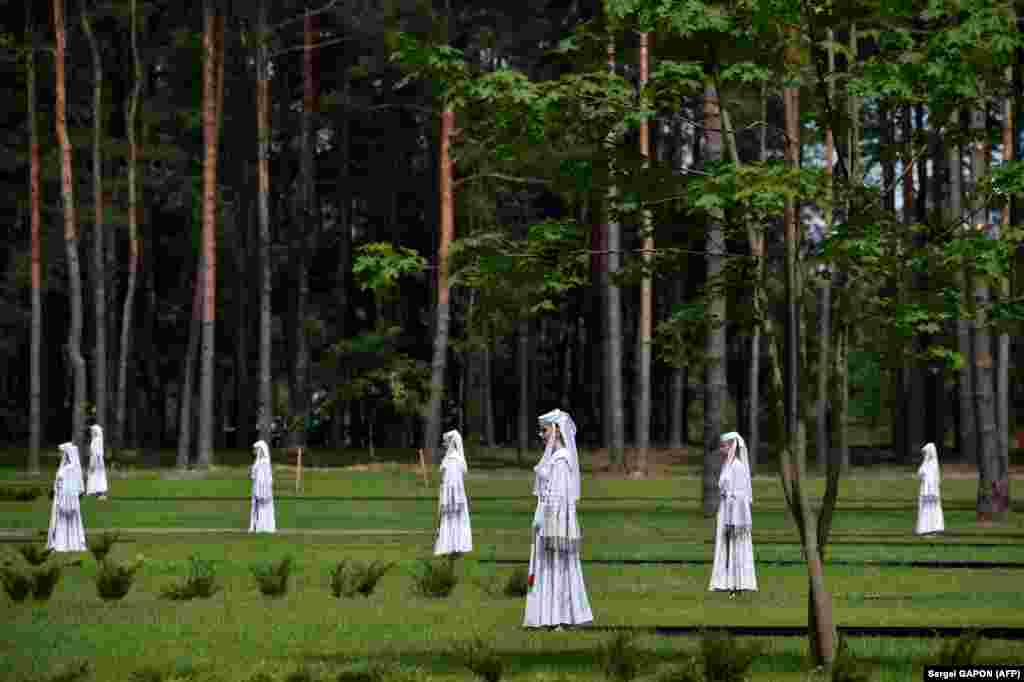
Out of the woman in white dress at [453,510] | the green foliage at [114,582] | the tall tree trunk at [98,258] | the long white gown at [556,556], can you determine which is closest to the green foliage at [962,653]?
the long white gown at [556,556]

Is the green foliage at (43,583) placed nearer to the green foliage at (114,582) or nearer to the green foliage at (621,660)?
the green foliage at (114,582)

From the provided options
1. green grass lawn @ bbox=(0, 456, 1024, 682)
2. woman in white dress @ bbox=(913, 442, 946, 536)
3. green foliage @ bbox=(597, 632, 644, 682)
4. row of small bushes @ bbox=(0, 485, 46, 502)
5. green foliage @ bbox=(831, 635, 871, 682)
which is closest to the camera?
green foliage @ bbox=(831, 635, 871, 682)

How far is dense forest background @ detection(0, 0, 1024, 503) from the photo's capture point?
1722 cm

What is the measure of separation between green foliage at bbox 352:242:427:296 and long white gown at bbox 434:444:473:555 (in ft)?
44.3

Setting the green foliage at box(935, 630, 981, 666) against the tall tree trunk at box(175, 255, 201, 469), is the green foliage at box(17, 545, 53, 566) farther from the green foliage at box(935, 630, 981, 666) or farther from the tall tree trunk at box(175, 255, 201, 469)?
the tall tree trunk at box(175, 255, 201, 469)

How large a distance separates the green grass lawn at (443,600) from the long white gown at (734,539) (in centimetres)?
33

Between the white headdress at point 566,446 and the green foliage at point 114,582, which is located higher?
the white headdress at point 566,446

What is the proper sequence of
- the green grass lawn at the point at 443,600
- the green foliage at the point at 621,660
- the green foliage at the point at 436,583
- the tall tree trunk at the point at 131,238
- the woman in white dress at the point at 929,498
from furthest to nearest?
1. the tall tree trunk at the point at 131,238
2. the woman in white dress at the point at 929,498
3. the green foliage at the point at 436,583
4. the green grass lawn at the point at 443,600
5. the green foliage at the point at 621,660

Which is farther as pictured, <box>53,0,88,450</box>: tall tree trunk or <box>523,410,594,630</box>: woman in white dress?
<box>53,0,88,450</box>: tall tree trunk

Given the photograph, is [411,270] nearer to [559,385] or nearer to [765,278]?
[765,278]

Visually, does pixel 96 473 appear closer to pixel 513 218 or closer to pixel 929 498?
pixel 929 498

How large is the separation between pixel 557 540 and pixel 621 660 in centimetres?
459

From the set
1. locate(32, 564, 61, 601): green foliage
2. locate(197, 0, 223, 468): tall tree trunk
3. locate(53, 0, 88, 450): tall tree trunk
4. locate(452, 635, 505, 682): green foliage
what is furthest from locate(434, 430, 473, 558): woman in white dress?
locate(53, 0, 88, 450): tall tree trunk

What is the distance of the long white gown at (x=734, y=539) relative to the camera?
984 inches
